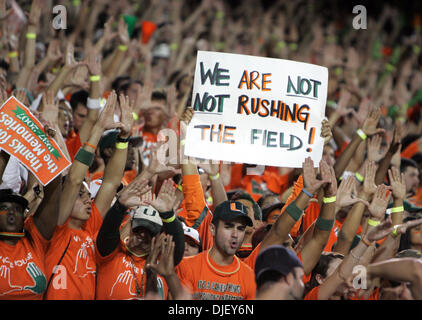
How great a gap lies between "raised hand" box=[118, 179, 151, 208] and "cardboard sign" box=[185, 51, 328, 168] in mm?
989

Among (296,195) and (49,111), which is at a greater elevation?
(49,111)

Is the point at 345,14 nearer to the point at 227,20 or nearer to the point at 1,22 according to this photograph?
the point at 227,20

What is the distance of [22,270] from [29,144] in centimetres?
79

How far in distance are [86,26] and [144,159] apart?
3.69 meters

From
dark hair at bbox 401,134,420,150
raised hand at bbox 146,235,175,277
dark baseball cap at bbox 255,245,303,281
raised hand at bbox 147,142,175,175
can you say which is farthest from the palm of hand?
dark hair at bbox 401,134,420,150

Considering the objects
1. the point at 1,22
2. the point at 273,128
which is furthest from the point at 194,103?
the point at 1,22

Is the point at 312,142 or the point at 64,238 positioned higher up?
the point at 312,142

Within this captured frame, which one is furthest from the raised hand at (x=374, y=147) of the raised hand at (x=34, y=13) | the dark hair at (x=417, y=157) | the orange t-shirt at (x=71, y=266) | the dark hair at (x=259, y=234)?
the raised hand at (x=34, y=13)

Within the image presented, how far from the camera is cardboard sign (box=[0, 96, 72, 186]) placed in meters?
4.06

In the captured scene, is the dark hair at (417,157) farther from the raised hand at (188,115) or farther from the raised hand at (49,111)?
the raised hand at (49,111)

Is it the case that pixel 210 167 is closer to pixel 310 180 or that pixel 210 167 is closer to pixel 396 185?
pixel 310 180

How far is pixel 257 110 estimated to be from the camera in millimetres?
5074

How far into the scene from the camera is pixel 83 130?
577 cm

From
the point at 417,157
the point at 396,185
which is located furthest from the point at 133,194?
the point at 417,157
